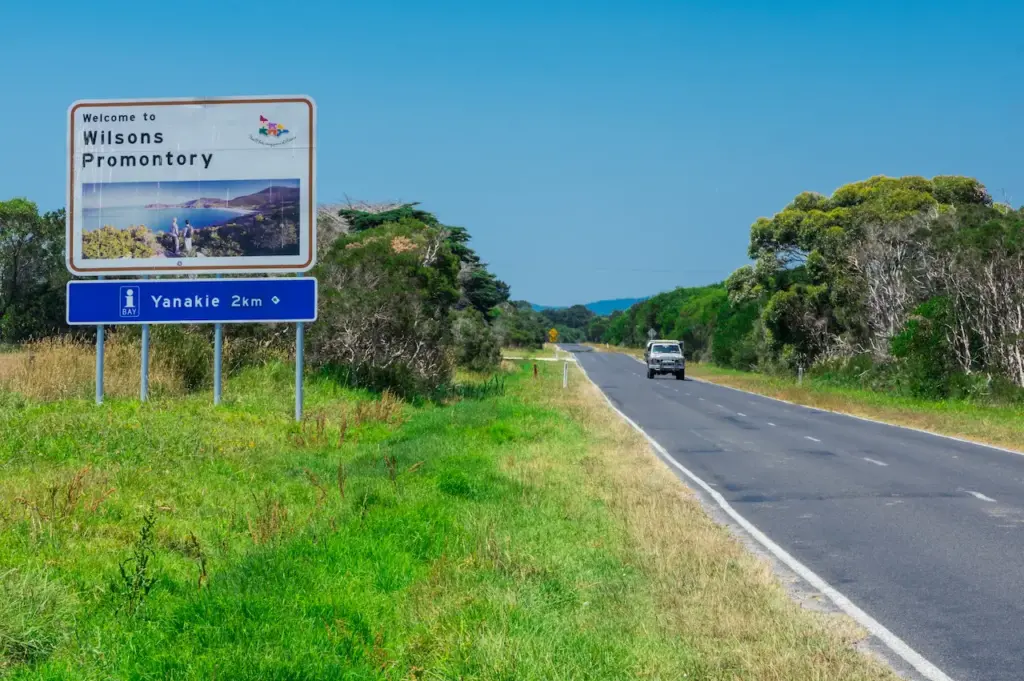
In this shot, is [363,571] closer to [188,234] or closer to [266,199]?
[266,199]

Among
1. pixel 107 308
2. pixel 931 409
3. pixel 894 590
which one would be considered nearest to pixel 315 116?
pixel 107 308

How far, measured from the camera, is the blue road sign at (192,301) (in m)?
18.5

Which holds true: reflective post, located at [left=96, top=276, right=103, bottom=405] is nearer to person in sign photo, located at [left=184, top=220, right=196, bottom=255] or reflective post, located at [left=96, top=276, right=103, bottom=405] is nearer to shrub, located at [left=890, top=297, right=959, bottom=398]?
person in sign photo, located at [left=184, top=220, right=196, bottom=255]

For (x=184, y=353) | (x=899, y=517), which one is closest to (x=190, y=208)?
(x=184, y=353)

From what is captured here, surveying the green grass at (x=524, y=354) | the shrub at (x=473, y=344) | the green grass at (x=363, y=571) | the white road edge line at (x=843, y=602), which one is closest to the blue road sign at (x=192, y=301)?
the green grass at (x=363, y=571)

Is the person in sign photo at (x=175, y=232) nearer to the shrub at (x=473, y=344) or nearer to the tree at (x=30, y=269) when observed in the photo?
the shrub at (x=473, y=344)

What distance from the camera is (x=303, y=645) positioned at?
5465 mm

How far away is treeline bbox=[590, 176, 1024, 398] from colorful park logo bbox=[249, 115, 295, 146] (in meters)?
20.9

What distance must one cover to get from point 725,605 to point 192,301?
46.1 ft

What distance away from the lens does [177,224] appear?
19.3 m

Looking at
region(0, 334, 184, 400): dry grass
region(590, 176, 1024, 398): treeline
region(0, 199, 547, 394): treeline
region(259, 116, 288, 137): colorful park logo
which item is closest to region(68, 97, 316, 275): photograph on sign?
region(259, 116, 288, 137): colorful park logo

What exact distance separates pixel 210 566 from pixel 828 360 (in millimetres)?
43227

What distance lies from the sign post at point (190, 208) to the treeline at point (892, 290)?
813 inches

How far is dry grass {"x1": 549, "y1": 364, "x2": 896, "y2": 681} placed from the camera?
5688 millimetres
